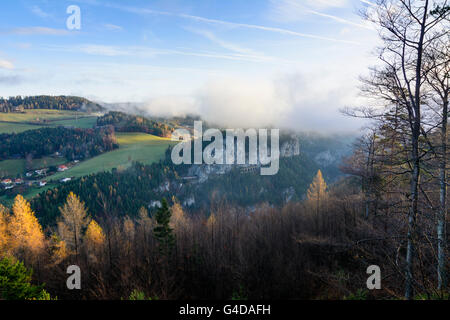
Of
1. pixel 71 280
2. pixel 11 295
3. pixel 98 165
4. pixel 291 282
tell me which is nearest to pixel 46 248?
pixel 71 280

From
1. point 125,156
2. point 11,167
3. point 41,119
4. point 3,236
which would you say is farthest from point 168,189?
point 41,119

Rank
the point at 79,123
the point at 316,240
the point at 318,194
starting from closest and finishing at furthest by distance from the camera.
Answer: the point at 316,240, the point at 318,194, the point at 79,123

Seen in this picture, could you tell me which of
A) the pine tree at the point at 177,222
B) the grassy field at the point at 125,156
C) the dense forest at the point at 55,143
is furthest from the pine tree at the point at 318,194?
the dense forest at the point at 55,143

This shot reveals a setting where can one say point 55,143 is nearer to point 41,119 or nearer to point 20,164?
point 20,164

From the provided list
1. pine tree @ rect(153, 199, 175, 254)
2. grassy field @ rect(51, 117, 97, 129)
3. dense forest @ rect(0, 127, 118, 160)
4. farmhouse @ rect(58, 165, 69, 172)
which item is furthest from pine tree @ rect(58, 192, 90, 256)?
grassy field @ rect(51, 117, 97, 129)

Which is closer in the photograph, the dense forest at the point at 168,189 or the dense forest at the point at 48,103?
the dense forest at the point at 168,189

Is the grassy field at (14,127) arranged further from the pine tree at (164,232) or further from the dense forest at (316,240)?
the pine tree at (164,232)

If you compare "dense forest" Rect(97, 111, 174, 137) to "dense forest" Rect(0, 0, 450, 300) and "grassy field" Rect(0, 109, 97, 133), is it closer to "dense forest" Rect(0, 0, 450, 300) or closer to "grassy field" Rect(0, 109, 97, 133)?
"grassy field" Rect(0, 109, 97, 133)
